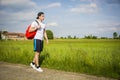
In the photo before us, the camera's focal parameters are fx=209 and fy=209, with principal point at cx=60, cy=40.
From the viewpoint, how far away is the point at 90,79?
5457 mm

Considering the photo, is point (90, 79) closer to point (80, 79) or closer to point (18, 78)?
point (80, 79)

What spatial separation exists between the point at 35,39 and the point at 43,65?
1362 millimetres

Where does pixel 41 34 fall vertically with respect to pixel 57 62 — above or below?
above

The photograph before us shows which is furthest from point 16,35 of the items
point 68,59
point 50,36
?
point 68,59

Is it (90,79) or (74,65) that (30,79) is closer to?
(90,79)

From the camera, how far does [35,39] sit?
23.1ft

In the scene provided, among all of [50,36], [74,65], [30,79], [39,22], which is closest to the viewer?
[30,79]

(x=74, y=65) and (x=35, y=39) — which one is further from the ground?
(x=35, y=39)

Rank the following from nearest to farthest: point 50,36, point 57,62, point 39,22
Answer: point 39,22 → point 57,62 → point 50,36

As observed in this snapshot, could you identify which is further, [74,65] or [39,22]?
[74,65]

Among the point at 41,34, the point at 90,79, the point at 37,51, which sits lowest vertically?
the point at 90,79

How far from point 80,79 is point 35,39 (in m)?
2.37

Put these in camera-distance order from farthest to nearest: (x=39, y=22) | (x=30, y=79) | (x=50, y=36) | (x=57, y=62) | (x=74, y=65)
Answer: (x=50, y=36), (x=57, y=62), (x=74, y=65), (x=39, y=22), (x=30, y=79)

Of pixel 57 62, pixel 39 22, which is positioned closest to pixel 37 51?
pixel 39 22
